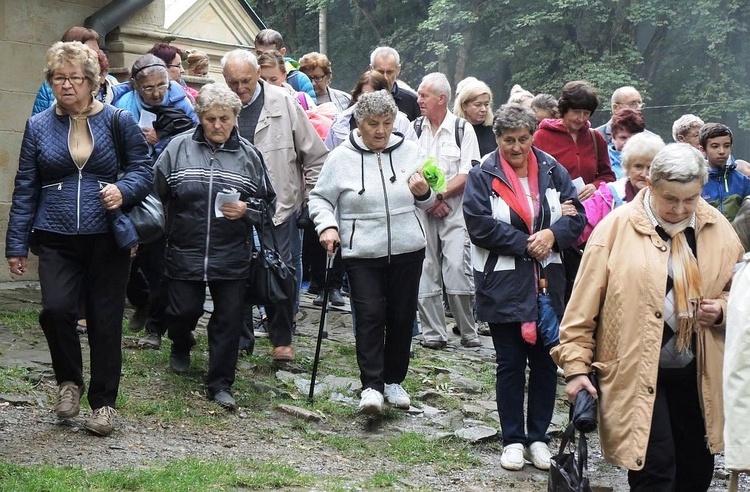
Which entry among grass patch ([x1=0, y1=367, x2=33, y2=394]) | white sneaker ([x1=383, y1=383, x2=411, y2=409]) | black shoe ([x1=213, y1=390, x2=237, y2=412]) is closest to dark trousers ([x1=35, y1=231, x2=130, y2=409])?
grass patch ([x1=0, y1=367, x2=33, y2=394])

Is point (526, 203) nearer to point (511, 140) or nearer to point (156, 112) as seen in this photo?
point (511, 140)

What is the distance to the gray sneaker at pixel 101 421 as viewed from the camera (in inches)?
257

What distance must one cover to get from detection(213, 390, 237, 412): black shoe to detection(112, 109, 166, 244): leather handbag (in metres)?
1.23

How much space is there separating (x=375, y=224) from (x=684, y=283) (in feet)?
9.50

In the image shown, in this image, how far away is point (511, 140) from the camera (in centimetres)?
671

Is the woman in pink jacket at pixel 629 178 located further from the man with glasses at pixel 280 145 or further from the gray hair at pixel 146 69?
the gray hair at pixel 146 69

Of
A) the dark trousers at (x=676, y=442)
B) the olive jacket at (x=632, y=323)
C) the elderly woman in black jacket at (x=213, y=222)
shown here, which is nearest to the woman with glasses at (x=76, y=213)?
the elderly woman in black jacket at (x=213, y=222)

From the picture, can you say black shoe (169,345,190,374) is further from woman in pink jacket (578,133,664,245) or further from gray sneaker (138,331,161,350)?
woman in pink jacket (578,133,664,245)

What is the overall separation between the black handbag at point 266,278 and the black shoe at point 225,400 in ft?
2.11

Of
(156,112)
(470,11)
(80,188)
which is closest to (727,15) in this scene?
(470,11)

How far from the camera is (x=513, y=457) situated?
6617 millimetres

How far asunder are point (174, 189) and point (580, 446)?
3635 mm

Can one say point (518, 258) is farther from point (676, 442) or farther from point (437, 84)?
point (437, 84)

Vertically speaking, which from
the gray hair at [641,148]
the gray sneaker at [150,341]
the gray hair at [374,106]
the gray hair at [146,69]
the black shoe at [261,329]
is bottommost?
the black shoe at [261,329]
